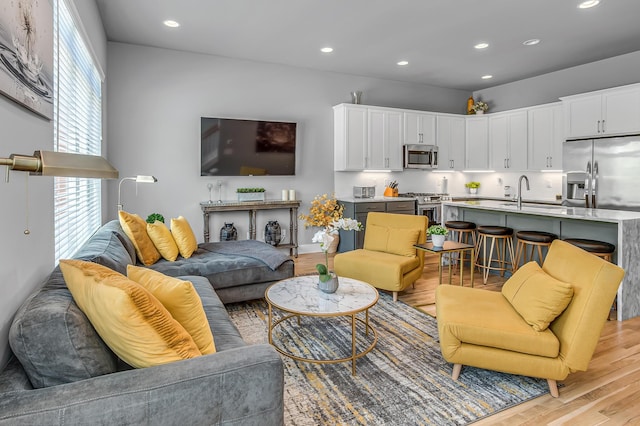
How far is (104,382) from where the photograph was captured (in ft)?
4.00

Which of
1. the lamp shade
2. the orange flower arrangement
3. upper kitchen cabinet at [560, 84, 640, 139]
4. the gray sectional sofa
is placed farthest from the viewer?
upper kitchen cabinet at [560, 84, 640, 139]

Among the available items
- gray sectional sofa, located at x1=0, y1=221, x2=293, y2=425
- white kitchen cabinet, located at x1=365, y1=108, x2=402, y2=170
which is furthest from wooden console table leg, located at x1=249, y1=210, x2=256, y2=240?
gray sectional sofa, located at x1=0, y1=221, x2=293, y2=425

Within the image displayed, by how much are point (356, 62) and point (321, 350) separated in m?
4.54

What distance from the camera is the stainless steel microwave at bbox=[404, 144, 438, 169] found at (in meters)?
6.82

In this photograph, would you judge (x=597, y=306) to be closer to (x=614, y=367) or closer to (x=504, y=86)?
(x=614, y=367)

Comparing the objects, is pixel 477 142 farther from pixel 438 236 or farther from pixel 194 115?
pixel 194 115

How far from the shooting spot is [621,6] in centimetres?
397

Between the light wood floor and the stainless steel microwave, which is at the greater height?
the stainless steel microwave

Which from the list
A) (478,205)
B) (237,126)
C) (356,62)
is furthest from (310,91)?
(478,205)

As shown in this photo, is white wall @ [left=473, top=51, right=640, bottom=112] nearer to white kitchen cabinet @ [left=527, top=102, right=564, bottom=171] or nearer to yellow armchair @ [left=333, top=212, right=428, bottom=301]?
white kitchen cabinet @ [left=527, top=102, right=564, bottom=171]

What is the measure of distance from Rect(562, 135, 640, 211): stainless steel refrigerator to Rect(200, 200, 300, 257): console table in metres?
4.05

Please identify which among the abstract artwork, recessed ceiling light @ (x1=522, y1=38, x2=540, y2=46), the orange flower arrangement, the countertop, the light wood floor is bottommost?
the light wood floor

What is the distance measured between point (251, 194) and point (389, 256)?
2.51 m

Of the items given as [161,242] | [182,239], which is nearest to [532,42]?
[182,239]
